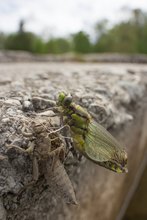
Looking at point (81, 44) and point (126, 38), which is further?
point (126, 38)

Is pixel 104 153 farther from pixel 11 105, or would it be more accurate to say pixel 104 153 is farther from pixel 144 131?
pixel 144 131

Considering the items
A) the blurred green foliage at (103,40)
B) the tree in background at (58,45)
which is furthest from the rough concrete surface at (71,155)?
the tree in background at (58,45)

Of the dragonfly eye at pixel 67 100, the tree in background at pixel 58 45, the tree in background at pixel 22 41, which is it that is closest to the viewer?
the dragonfly eye at pixel 67 100

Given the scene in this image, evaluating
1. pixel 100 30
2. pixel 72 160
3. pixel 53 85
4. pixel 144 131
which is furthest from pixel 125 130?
pixel 100 30

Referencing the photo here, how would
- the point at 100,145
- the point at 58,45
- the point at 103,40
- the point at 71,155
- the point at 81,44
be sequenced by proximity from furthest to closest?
the point at 58,45 → the point at 103,40 → the point at 81,44 → the point at 71,155 → the point at 100,145

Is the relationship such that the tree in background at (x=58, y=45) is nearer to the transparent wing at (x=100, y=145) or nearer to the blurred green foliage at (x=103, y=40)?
the blurred green foliage at (x=103, y=40)

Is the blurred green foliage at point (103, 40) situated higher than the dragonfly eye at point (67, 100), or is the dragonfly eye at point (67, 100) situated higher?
the dragonfly eye at point (67, 100)

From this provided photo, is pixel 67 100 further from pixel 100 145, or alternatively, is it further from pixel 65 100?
pixel 100 145

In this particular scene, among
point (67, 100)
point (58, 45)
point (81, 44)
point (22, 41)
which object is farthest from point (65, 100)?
point (58, 45)
